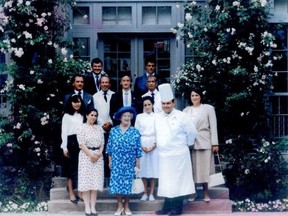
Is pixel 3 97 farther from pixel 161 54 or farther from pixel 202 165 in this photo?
pixel 202 165

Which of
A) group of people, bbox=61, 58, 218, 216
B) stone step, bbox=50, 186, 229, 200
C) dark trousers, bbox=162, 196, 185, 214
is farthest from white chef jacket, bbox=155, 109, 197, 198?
stone step, bbox=50, 186, 229, 200

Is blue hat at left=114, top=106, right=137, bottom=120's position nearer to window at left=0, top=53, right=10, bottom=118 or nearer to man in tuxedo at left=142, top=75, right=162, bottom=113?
man in tuxedo at left=142, top=75, right=162, bottom=113

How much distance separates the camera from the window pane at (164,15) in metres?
12.0

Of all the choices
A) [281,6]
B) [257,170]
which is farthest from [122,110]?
[281,6]

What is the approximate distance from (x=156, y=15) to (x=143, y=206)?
409cm

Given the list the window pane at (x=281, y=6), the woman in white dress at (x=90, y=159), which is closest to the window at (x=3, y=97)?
the woman in white dress at (x=90, y=159)

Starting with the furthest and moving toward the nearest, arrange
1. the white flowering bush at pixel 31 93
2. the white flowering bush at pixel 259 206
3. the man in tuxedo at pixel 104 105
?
the white flowering bush at pixel 31 93
the white flowering bush at pixel 259 206
the man in tuxedo at pixel 104 105

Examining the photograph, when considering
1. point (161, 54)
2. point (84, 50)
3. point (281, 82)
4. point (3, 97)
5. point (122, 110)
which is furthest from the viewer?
point (161, 54)

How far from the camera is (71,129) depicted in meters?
9.38

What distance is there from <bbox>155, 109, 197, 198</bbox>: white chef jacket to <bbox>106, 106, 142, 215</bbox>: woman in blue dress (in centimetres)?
36

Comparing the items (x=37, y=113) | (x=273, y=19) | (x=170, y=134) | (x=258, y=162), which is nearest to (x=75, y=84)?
(x=37, y=113)

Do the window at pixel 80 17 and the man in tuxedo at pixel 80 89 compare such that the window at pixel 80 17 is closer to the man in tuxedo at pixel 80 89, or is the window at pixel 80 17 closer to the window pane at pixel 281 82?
the man in tuxedo at pixel 80 89

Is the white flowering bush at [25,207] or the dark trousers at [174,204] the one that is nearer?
the dark trousers at [174,204]

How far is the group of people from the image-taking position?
9062mm
